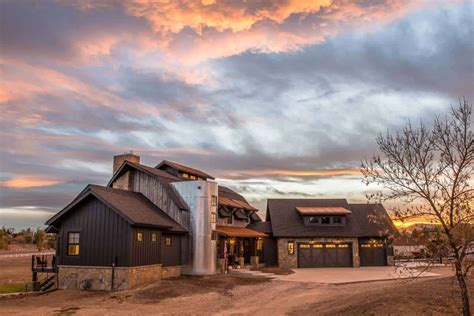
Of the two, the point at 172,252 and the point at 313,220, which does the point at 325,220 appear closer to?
the point at 313,220

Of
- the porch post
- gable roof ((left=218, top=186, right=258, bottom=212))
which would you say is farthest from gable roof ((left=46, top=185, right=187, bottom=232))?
the porch post

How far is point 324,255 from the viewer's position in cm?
4169

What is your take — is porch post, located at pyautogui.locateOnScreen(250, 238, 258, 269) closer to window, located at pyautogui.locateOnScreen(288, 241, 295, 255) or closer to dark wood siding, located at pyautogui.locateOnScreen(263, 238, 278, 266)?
dark wood siding, located at pyautogui.locateOnScreen(263, 238, 278, 266)

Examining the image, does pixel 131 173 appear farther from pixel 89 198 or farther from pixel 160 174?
pixel 89 198

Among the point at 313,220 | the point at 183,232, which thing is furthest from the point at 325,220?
the point at 183,232

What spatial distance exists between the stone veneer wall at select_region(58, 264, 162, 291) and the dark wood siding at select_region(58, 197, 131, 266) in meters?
0.36

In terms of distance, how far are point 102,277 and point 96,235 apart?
2645 millimetres

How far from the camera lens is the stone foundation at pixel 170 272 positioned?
29.6 m

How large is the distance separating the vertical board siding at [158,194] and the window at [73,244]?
7.61m

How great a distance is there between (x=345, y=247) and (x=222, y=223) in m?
12.6

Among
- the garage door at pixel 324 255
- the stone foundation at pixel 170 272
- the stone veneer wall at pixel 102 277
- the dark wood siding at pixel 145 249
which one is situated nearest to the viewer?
the stone veneer wall at pixel 102 277

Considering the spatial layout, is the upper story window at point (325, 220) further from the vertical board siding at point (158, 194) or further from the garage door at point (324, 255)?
the vertical board siding at point (158, 194)

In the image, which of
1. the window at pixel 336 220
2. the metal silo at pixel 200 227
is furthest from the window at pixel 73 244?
the window at pixel 336 220

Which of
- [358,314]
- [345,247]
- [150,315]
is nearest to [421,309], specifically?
[358,314]
